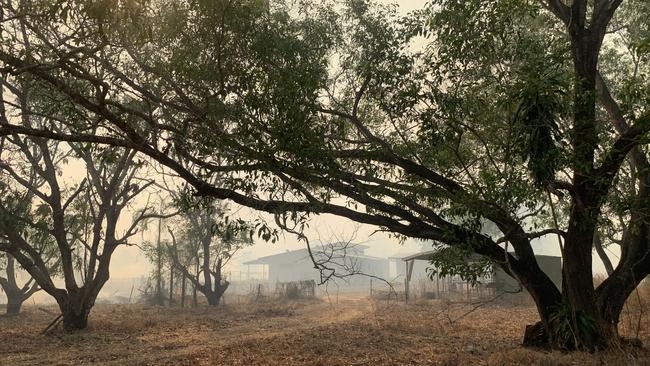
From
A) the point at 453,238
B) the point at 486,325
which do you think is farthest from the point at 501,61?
the point at 486,325

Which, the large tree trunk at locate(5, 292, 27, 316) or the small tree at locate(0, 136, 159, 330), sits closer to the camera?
the small tree at locate(0, 136, 159, 330)

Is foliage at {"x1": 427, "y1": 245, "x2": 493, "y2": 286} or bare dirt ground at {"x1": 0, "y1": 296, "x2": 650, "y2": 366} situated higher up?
foliage at {"x1": 427, "y1": 245, "x2": 493, "y2": 286}

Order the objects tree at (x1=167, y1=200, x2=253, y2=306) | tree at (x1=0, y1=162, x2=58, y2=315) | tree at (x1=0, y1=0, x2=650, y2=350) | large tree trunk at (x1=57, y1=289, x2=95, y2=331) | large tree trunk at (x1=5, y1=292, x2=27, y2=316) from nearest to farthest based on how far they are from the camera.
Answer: tree at (x1=0, y1=0, x2=650, y2=350)
tree at (x1=0, y1=162, x2=58, y2=315)
large tree trunk at (x1=57, y1=289, x2=95, y2=331)
large tree trunk at (x1=5, y1=292, x2=27, y2=316)
tree at (x1=167, y1=200, x2=253, y2=306)

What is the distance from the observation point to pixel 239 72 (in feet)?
30.9

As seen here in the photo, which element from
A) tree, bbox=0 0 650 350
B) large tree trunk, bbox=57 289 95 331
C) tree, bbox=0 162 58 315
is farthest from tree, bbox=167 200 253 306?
tree, bbox=0 0 650 350

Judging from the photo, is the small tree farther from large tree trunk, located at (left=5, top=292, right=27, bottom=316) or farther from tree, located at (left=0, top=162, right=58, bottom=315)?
large tree trunk, located at (left=5, top=292, right=27, bottom=316)

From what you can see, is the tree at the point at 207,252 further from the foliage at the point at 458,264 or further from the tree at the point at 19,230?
the foliage at the point at 458,264

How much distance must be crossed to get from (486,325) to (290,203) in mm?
10043

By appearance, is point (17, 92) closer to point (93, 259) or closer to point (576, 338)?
point (93, 259)

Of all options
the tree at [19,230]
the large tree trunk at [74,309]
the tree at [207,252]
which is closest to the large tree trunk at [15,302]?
the tree at [19,230]

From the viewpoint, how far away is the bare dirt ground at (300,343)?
10.2m

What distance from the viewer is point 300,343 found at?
41.4 feet

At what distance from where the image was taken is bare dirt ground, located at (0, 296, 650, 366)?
10.2 metres

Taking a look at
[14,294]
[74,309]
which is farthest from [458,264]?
[14,294]
